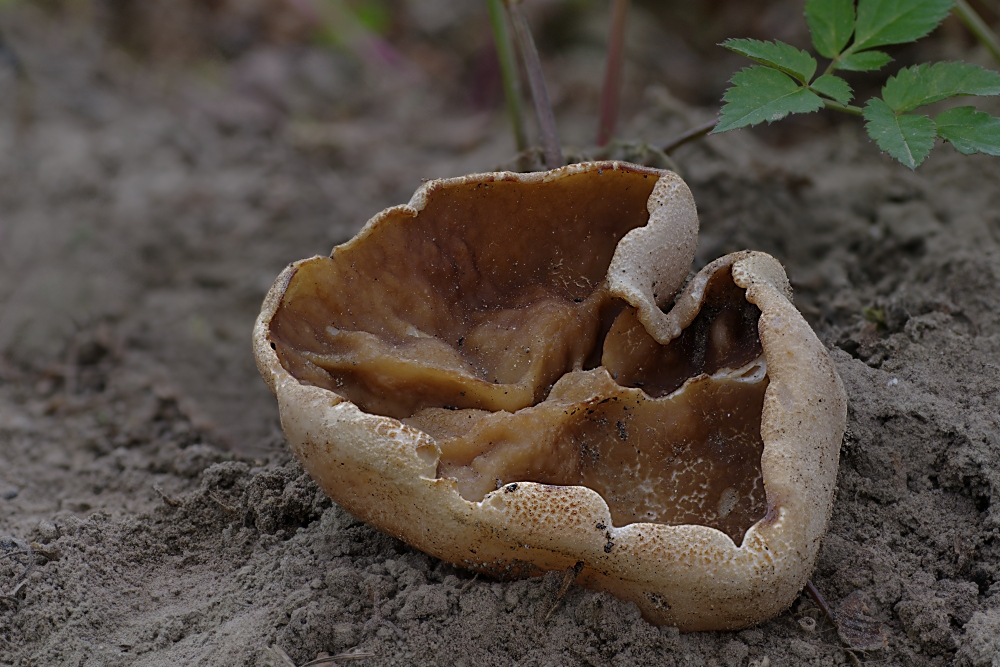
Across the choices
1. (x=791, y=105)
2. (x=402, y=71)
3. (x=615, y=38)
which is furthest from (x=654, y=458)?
(x=402, y=71)

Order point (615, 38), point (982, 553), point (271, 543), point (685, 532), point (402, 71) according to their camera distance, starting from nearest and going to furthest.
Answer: point (685, 532), point (982, 553), point (271, 543), point (615, 38), point (402, 71)

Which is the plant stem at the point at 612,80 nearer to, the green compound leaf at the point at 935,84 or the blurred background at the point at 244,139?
the blurred background at the point at 244,139

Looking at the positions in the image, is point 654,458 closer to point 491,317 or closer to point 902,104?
point 491,317

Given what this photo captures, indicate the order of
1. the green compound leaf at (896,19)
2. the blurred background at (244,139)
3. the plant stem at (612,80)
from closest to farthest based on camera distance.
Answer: the green compound leaf at (896,19) < the plant stem at (612,80) < the blurred background at (244,139)

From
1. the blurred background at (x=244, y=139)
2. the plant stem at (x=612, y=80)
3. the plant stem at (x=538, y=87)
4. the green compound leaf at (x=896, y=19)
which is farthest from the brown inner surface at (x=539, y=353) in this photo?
the plant stem at (x=612, y=80)

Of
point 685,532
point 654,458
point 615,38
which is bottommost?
point 654,458

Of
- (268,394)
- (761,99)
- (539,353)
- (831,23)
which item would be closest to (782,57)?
(761,99)
